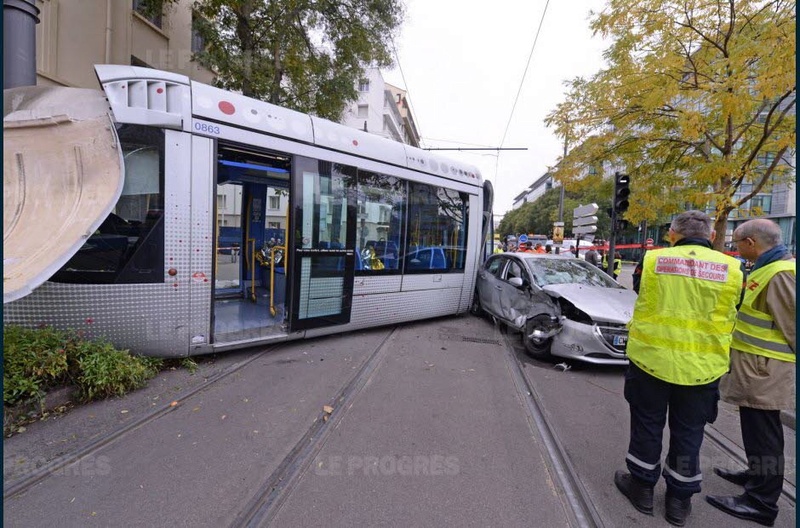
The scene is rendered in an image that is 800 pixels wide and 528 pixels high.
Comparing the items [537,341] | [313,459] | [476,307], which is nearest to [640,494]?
[313,459]

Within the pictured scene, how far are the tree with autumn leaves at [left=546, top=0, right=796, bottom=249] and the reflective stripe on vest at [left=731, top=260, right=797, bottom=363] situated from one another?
457cm

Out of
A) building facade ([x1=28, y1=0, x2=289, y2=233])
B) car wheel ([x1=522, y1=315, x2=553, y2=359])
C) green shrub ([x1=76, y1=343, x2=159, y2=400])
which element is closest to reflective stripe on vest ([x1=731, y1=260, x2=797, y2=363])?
car wheel ([x1=522, y1=315, x2=553, y2=359])

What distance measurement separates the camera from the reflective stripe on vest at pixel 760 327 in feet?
8.08

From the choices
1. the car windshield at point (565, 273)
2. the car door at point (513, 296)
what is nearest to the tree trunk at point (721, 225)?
the car windshield at point (565, 273)

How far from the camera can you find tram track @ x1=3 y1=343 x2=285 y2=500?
8.09 ft

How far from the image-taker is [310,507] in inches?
94.7

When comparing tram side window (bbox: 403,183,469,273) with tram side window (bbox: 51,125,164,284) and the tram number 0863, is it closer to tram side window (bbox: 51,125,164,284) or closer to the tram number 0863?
the tram number 0863

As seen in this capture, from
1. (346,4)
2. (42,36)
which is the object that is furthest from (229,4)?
(42,36)

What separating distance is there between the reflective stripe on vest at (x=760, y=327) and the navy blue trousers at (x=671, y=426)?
44cm

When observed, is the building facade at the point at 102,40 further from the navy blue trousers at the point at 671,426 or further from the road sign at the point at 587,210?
the road sign at the point at 587,210

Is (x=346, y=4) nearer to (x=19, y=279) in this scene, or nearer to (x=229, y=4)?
(x=229, y=4)

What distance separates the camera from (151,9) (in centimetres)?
950

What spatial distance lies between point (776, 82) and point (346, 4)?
9.51 m

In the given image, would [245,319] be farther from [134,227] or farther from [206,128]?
[206,128]
